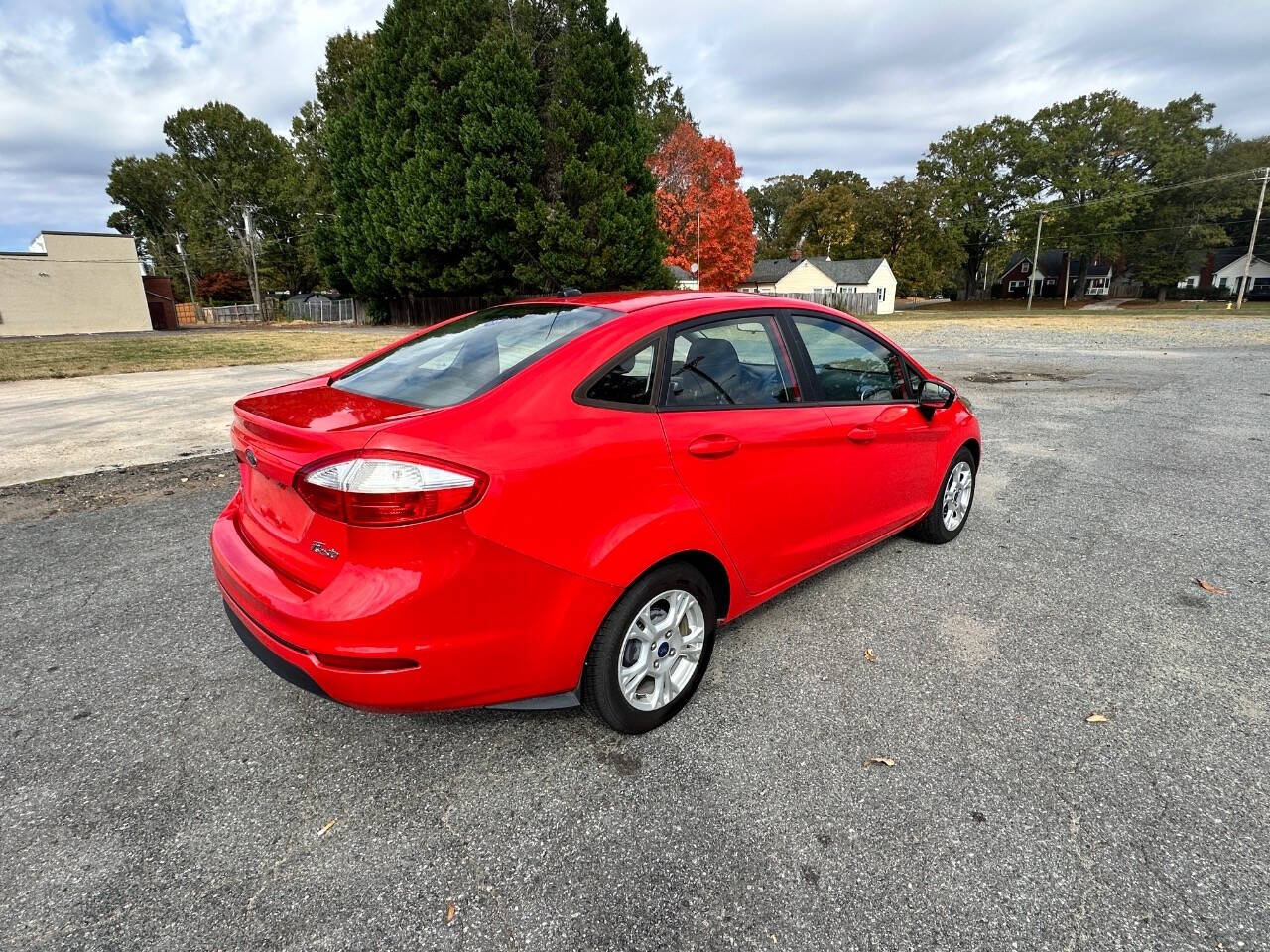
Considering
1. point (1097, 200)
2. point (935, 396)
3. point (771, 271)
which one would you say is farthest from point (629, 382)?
point (1097, 200)

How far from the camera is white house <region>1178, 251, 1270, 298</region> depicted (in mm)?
66062

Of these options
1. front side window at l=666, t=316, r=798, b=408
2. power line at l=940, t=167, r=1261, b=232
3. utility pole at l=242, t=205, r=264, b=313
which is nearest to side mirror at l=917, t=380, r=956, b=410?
front side window at l=666, t=316, r=798, b=408

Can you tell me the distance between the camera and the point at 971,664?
2881mm

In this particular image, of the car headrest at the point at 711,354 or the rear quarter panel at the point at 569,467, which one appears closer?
the rear quarter panel at the point at 569,467

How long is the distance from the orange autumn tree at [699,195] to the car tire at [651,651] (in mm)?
40117

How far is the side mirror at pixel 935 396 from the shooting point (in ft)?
11.9

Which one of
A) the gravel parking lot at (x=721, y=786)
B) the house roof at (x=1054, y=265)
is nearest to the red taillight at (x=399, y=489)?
the gravel parking lot at (x=721, y=786)

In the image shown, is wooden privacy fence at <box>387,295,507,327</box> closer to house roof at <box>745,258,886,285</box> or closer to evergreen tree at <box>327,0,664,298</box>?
evergreen tree at <box>327,0,664,298</box>

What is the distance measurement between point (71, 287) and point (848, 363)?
157 feet

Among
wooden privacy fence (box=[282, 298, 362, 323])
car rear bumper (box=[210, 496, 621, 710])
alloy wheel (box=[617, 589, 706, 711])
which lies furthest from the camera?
wooden privacy fence (box=[282, 298, 362, 323])

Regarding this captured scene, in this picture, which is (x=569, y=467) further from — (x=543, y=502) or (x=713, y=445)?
(x=713, y=445)

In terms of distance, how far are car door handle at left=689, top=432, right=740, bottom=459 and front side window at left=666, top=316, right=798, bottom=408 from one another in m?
0.14

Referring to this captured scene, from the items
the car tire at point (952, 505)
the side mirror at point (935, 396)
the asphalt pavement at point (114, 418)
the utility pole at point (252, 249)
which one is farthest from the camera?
the utility pole at point (252, 249)

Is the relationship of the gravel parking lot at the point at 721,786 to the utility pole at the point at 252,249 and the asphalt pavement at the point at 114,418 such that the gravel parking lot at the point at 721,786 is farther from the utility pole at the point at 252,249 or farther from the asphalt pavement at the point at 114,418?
the utility pole at the point at 252,249
